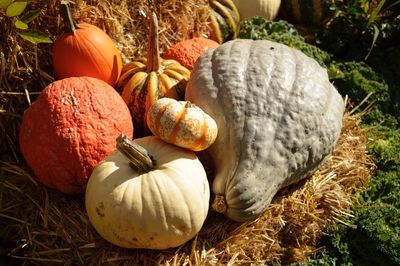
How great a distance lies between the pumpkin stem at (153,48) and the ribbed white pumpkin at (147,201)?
2.82ft

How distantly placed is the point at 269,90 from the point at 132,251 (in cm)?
122

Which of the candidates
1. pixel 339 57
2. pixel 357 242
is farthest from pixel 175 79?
pixel 339 57

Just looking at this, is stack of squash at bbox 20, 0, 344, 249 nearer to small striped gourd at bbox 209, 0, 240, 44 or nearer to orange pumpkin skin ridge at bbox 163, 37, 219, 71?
orange pumpkin skin ridge at bbox 163, 37, 219, 71

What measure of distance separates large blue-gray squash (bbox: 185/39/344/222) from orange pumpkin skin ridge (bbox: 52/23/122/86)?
0.62 meters

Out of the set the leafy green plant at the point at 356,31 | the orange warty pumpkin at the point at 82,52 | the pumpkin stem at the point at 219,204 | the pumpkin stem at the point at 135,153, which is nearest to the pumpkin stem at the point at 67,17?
the orange warty pumpkin at the point at 82,52

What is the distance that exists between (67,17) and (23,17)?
33 cm

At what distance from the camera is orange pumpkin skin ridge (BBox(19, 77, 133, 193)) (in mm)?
2926


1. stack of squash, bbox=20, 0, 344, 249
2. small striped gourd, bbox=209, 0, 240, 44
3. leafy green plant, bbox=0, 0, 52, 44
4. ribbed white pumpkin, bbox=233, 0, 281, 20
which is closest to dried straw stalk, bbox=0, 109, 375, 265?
stack of squash, bbox=20, 0, 344, 249

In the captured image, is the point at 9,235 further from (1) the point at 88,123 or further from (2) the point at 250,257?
(2) the point at 250,257

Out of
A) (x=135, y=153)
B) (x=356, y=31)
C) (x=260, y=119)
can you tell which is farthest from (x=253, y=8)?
(x=135, y=153)

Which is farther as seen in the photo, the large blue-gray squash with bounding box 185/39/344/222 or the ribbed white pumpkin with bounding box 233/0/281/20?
the ribbed white pumpkin with bounding box 233/0/281/20

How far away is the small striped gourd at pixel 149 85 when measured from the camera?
3365 millimetres

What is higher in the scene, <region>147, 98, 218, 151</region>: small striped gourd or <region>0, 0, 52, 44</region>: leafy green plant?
<region>0, 0, 52, 44</region>: leafy green plant

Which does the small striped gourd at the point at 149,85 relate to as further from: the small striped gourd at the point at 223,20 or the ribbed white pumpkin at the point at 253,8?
the ribbed white pumpkin at the point at 253,8
